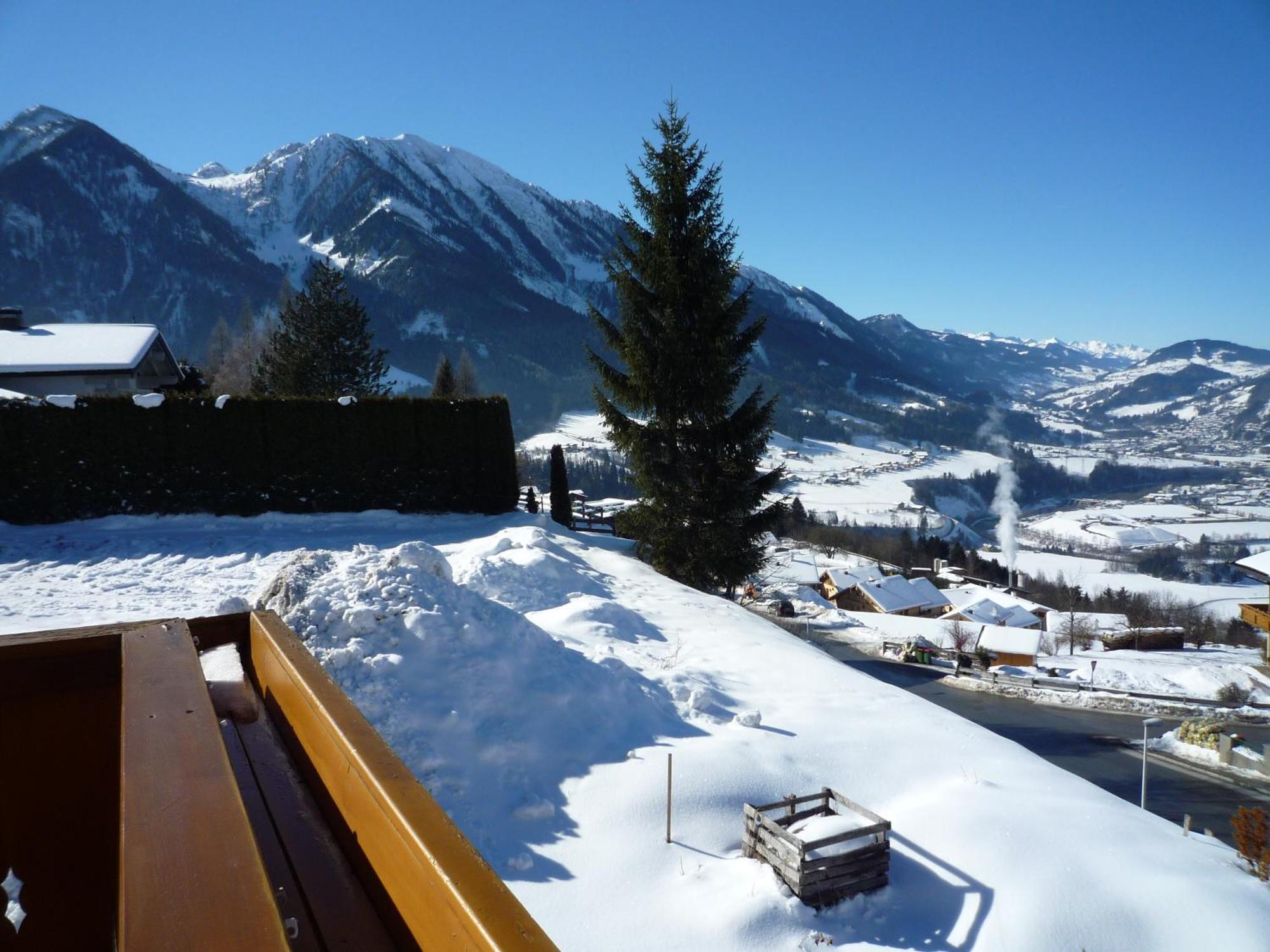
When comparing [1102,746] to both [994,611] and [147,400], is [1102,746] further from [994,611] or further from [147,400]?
[994,611]

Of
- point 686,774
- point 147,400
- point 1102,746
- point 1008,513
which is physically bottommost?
point 1008,513

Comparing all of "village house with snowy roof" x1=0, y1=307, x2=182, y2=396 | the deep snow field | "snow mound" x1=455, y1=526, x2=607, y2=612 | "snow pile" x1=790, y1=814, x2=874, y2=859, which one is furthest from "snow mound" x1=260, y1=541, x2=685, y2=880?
"village house with snowy roof" x1=0, y1=307, x2=182, y2=396

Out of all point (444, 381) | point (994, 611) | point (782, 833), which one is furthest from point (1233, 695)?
point (444, 381)

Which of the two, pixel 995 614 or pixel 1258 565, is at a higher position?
A: pixel 1258 565

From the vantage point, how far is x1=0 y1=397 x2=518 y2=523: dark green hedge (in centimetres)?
1377

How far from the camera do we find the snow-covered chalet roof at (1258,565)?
23.6 m

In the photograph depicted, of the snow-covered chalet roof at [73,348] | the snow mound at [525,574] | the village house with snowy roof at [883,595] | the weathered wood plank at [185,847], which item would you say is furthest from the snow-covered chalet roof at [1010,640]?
the weathered wood plank at [185,847]

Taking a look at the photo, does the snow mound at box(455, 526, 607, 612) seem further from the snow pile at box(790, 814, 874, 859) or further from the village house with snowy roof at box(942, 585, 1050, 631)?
the village house with snowy roof at box(942, 585, 1050, 631)

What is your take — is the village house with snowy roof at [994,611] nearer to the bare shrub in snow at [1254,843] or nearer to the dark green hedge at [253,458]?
the dark green hedge at [253,458]

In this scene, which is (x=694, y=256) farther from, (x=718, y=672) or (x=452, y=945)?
(x=452, y=945)

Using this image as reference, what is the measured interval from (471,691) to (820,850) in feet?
12.3

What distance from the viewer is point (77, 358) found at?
67.6 feet

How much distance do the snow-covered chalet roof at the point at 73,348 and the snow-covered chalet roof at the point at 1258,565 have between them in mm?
37462

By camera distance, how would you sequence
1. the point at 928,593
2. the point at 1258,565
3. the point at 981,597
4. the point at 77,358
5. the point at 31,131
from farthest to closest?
the point at 31,131
the point at 928,593
the point at 981,597
the point at 1258,565
the point at 77,358
